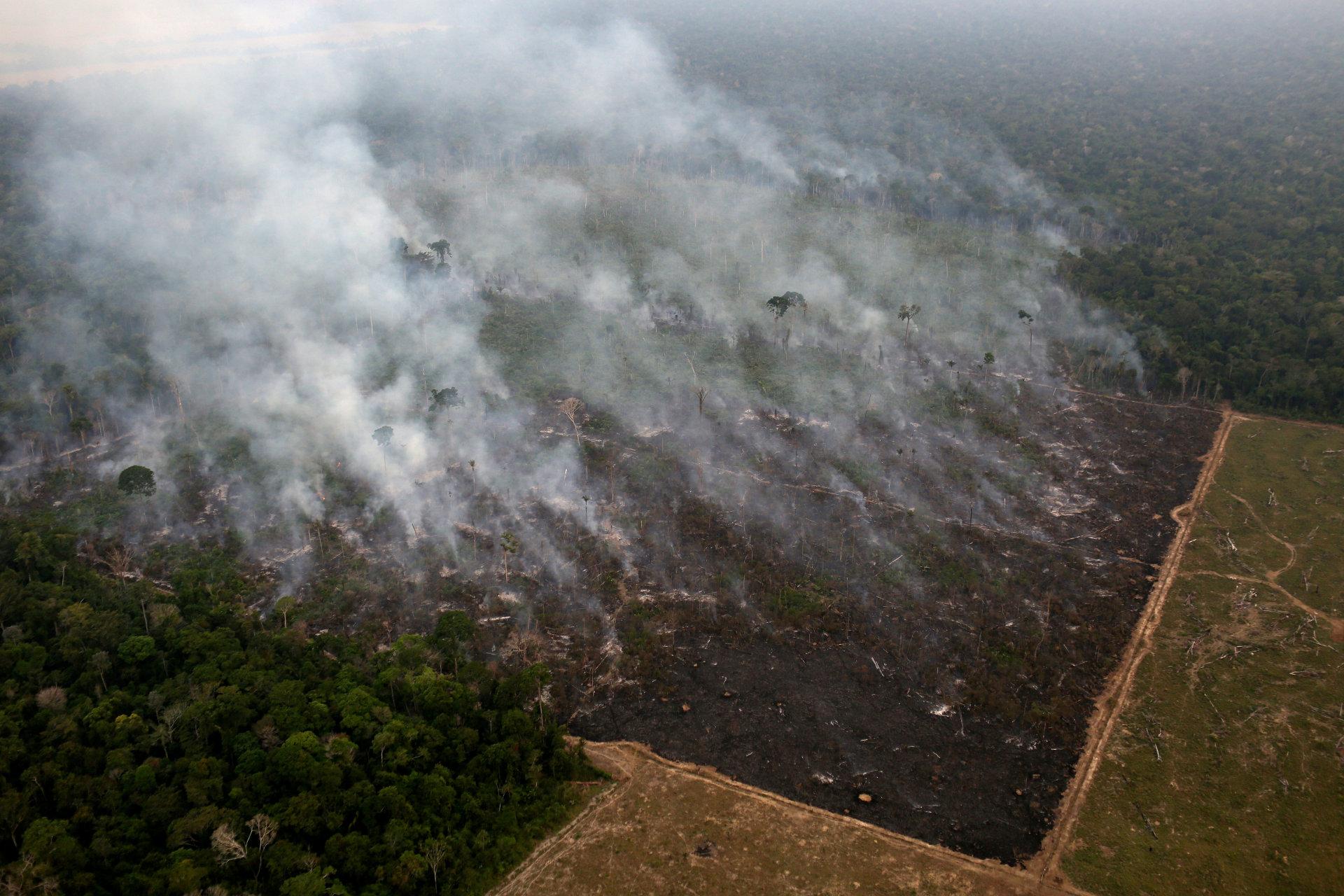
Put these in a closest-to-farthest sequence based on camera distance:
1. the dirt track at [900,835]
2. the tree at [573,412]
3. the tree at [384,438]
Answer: the dirt track at [900,835] < the tree at [384,438] < the tree at [573,412]

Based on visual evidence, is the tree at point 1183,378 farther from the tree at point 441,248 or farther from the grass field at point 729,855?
the tree at point 441,248

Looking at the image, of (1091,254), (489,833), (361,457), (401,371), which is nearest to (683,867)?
(489,833)

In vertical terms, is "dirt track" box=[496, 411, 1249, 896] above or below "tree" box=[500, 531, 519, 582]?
below

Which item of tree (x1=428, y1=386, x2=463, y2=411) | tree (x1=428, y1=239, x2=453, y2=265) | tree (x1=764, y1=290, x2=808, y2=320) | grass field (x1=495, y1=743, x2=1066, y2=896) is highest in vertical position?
tree (x1=428, y1=239, x2=453, y2=265)

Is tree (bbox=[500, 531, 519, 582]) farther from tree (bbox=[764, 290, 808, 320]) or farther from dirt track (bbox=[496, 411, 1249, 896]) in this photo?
tree (bbox=[764, 290, 808, 320])

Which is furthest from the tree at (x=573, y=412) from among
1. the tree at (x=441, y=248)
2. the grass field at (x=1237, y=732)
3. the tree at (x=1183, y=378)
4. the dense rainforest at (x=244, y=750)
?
the tree at (x=1183, y=378)

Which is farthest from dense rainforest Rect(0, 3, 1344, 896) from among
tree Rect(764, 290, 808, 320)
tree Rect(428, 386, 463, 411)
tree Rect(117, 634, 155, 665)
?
tree Rect(764, 290, 808, 320)

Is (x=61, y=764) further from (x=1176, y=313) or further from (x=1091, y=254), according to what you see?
(x=1091, y=254)
